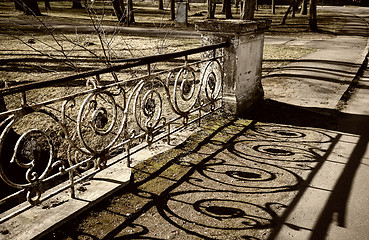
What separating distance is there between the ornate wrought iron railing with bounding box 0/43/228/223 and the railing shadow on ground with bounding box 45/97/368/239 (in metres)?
0.44

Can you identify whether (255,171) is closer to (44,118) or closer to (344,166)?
(344,166)

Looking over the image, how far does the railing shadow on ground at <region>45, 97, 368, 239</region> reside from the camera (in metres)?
2.83

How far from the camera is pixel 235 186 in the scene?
3.51m

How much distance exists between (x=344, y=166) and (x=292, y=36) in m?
16.7

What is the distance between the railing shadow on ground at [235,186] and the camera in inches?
112

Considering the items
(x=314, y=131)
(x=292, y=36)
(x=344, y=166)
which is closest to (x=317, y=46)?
(x=292, y=36)

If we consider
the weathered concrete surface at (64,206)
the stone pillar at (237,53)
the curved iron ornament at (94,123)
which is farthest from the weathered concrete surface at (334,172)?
the curved iron ornament at (94,123)

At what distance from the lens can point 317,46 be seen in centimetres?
1498

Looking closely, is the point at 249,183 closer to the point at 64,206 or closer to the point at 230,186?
the point at 230,186

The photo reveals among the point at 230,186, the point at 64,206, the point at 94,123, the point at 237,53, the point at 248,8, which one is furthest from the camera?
the point at 248,8

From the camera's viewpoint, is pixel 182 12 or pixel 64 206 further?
pixel 182 12

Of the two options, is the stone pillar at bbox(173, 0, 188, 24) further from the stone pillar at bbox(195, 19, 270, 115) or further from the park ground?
the park ground

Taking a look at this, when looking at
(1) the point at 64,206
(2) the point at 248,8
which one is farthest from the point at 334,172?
(2) the point at 248,8

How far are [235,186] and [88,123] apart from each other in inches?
65.8
